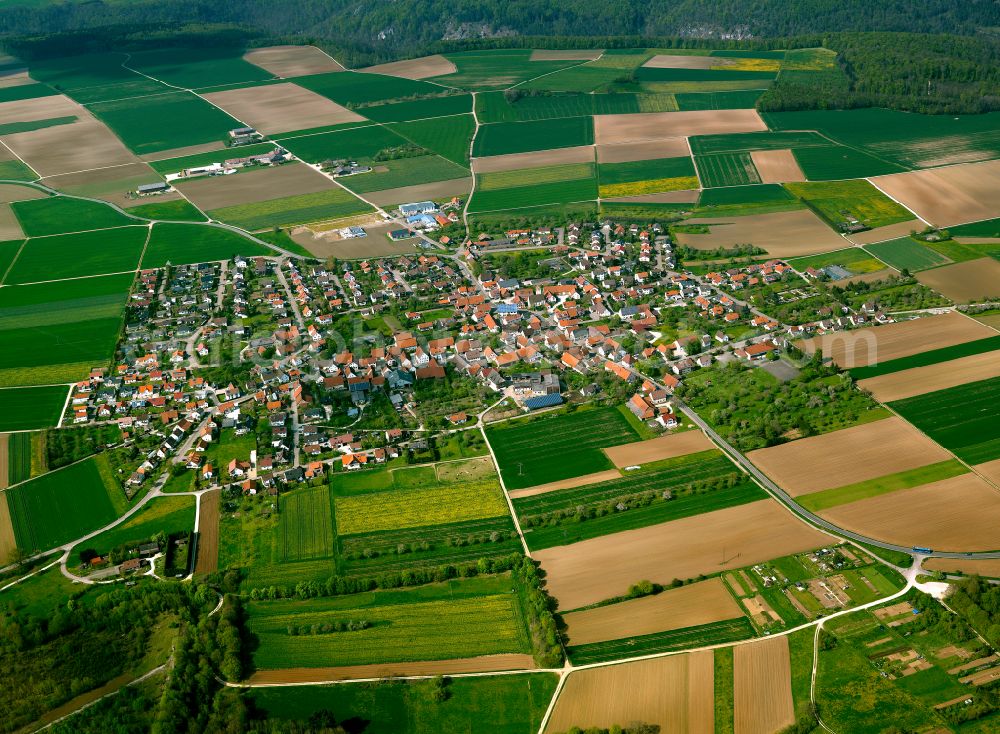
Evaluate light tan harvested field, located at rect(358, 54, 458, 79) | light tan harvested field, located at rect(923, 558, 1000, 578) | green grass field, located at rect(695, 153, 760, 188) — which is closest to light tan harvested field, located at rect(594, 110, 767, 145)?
green grass field, located at rect(695, 153, 760, 188)

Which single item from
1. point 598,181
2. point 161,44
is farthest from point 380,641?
point 161,44

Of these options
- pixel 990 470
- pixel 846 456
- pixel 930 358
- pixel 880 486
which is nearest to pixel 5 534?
pixel 846 456

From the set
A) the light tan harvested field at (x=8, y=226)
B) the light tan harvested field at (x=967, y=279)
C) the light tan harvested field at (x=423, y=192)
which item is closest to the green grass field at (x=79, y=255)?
the light tan harvested field at (x=8, y=226)

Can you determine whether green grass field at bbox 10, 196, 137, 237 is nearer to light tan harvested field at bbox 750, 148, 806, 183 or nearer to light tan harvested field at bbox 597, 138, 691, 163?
light tan harvested field at bbox 597, 138, 691, 163

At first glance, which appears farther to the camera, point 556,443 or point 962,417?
point 556,443

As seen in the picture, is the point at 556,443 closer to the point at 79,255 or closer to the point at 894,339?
the point at 894,339
